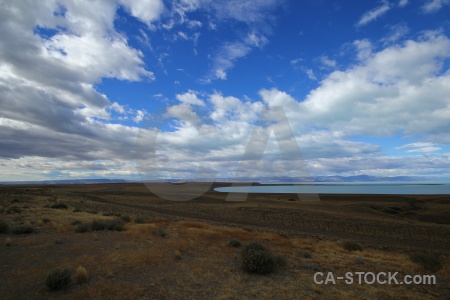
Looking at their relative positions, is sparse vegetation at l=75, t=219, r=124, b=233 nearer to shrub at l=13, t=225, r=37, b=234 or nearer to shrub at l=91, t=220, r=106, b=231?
shrub at l=91, t=220, r=106, b=231

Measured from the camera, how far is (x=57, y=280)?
8.30m

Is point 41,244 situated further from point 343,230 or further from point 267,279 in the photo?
point 343,230

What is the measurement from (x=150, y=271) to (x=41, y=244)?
26.2ft

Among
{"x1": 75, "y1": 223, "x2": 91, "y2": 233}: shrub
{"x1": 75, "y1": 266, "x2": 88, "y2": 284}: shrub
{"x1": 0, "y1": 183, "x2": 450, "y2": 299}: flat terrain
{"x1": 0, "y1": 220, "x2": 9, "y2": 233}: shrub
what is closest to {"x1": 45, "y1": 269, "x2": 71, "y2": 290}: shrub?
{"x1": 0, "y1": 183, "x2": 450, "y2": 299}: flat terrain

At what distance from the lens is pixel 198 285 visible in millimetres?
9258

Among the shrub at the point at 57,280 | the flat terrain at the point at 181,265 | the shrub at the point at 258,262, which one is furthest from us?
the shrub at the point at 258,262

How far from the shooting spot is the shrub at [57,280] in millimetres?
8273

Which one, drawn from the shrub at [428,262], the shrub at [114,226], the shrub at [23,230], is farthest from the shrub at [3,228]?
the shrub at [428,262]

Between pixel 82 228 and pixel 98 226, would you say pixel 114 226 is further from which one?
pixel 82 228

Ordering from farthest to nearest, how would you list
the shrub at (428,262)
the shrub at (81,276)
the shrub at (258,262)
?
the shrub at (428,262), the shrub at (258,262), the shrub at (81,276)

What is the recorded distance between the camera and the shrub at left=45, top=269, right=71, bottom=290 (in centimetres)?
827

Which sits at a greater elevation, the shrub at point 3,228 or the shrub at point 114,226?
the shrub at point 3,228

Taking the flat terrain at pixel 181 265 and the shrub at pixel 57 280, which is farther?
the flat terrain at pixel 181 265

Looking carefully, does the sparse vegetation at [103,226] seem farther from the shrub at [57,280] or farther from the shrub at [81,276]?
the shrub at [57,280]
